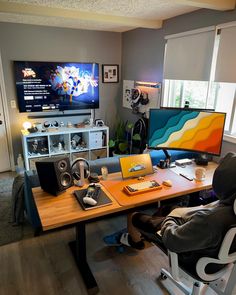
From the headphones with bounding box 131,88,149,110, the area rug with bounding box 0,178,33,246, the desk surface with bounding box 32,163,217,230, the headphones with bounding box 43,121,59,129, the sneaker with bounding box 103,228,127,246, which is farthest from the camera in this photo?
the headphones with bounding box 43,121,59,129

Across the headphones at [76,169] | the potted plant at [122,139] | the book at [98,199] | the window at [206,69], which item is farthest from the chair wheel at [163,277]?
the potted plant at [122,139]

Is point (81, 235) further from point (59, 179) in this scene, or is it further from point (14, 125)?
point (14, 125)

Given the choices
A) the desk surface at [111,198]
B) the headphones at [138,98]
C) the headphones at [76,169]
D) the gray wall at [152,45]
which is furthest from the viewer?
the headphones at [138,98]

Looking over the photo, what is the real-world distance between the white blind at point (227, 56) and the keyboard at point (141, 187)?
53.9 inches

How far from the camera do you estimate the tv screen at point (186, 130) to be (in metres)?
2.16

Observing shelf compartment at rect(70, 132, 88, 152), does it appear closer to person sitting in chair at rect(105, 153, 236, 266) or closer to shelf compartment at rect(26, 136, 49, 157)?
shelf compartment at rect(26, 136, 49, 157)

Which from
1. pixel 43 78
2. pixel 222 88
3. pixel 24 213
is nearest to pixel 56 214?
pixel 24 213

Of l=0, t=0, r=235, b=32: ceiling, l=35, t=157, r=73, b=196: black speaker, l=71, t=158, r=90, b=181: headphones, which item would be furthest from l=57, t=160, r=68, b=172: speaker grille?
l=0, t=0, r=235, b=32: ceiling

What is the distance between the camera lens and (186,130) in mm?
2279

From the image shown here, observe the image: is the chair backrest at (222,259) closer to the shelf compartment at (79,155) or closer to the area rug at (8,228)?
the area rug at (8,228)

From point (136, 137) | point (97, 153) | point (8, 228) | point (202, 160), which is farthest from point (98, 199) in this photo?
point (97, 153)

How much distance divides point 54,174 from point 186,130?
130 cm

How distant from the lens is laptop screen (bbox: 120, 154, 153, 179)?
6.63ft

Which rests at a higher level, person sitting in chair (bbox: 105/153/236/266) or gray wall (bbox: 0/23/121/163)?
gray wall (bbox: 0/23/121/163)
